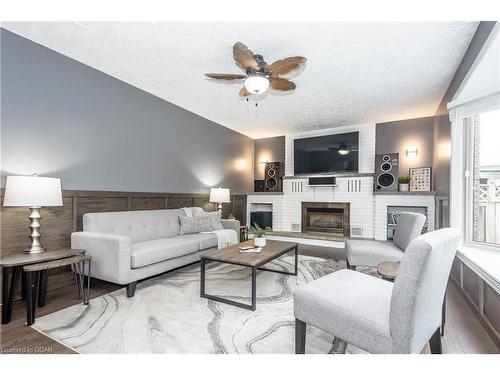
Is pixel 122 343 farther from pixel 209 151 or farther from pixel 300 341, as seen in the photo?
pixel 209 151

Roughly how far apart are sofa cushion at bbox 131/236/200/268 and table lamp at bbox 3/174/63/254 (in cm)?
82

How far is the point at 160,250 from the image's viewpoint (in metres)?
2.66

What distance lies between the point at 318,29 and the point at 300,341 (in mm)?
2443

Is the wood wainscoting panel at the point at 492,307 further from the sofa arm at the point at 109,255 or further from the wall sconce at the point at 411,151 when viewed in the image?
the wall sconce at the point at 411,151

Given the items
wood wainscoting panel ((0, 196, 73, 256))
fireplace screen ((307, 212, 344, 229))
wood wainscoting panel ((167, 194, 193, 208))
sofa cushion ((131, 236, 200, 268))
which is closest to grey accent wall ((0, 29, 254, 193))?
wood wainscoting panel ((167, 194, 193, 208))

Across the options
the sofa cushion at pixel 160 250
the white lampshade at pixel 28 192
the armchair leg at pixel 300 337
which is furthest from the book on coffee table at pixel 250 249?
the white lampshade at pixel 28 192

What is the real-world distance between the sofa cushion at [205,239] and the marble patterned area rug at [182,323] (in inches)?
24.0

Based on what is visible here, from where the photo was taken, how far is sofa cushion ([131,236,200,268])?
2.45m

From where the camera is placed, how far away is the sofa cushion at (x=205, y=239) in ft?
10.8

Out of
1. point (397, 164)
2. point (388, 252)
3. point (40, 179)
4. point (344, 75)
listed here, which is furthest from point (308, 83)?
point (40, 179)

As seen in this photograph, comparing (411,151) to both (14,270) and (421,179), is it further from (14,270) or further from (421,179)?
(14,270)

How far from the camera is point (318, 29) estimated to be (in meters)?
2.20

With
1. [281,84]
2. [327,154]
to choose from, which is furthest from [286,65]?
[327,154]

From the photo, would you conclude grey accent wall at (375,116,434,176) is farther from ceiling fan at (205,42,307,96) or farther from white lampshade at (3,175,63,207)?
white lampshade at (3,175,63,207)
